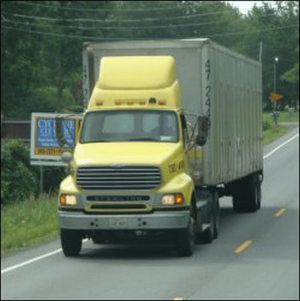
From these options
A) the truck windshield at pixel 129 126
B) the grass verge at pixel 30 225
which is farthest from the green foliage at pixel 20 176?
the truck windshield at pixel 129 126

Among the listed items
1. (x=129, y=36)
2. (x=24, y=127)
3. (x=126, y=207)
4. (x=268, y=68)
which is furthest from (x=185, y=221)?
(x=129, y=36)

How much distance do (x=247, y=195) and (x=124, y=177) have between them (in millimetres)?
10649

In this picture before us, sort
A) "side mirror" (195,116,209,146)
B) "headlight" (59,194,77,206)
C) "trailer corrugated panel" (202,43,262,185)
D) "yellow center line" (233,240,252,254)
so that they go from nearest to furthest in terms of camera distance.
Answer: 1. "headlight" (59,194,77,206)
2. "side mirror" (195,116,209,146)
3. "yellow center line" (233,240,252,254)
4. "trailer corrugated panel" (202,43,262,185)

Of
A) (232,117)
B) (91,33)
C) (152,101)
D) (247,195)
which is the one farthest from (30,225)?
(91,33)

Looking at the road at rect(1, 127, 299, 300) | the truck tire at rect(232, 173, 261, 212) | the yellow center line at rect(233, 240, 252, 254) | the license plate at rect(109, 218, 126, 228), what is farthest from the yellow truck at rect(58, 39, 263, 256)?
the truck tire at rect(232, 173, 261, 212)

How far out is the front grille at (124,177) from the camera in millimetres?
18625

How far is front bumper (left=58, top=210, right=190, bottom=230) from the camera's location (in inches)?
728

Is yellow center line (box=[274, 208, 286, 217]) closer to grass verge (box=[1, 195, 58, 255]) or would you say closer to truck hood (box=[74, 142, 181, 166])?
grass verge (box=[1, 195, 58, 255])

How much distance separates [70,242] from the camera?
64.1 ft

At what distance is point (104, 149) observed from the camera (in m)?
19.0

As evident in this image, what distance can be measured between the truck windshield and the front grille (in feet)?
2.79

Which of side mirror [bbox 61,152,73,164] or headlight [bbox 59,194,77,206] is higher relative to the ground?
side mirror [bbox 61,152,73,164]

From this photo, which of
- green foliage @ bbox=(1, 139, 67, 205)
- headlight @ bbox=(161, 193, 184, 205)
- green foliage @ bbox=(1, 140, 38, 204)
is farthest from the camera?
headlight @ bbox=(161, 193, 184, 205)

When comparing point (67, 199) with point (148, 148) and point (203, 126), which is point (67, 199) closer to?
point (148, 148)
